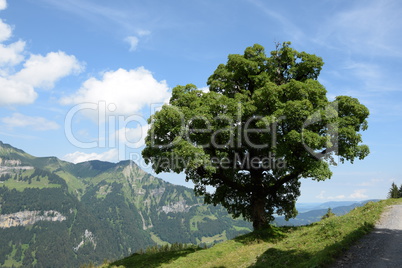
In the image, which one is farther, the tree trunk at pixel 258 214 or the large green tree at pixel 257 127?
the tree trunk at pixel 258 214

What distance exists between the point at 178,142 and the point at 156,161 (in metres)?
4.51

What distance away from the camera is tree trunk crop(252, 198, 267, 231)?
30125 millimetres

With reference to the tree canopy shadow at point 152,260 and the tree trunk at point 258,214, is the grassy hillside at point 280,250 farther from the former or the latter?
the tree trunk at point 258,214

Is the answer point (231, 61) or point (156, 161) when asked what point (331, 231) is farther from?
point (231, 61)

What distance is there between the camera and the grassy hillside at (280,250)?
16.4 meters

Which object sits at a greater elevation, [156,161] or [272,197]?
[156,161]

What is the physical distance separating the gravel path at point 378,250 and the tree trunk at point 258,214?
471 inches

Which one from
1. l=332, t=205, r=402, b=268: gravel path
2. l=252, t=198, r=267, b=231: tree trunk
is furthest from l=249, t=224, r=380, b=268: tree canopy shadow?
l=252, t=198, r=267, b=231: tree trunk

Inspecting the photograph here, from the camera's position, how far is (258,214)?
30516 mm

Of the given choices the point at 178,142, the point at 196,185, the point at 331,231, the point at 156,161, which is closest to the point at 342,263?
the point at 331,231

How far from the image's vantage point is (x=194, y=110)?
2503cm

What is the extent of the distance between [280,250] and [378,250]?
6.23m

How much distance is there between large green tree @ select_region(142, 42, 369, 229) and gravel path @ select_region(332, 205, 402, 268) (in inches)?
280

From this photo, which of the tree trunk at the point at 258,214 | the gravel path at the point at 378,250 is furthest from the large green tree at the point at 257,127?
the gravel path at the point at 378,250
